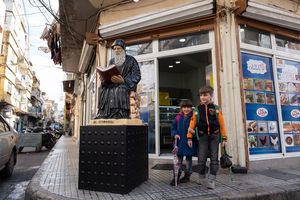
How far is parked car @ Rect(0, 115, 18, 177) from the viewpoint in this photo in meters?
5.05

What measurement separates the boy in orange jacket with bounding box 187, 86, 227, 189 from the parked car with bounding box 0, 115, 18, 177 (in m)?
4.02

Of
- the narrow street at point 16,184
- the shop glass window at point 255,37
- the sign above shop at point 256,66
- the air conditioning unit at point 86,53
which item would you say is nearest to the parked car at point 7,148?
the narrow street at point 16,184

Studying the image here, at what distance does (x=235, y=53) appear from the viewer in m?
5.46

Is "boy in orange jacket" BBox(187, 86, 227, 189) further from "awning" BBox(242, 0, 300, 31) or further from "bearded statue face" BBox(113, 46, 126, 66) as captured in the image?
"awning" BBox(242, 0, 300, 31)

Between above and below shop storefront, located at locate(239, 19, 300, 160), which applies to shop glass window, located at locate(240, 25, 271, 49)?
above

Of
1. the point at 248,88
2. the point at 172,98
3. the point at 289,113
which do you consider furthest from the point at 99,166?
the point at 172,98

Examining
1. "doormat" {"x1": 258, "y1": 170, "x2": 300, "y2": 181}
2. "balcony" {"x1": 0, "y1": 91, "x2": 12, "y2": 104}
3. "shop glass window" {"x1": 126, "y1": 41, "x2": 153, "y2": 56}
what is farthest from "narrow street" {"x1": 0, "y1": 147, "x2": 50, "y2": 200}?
"balcony" {"x1": 0, "y1": 91, "x2": 12, "y2": 104}

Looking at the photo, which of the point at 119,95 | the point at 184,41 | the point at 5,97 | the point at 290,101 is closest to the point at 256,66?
the point at 290,101

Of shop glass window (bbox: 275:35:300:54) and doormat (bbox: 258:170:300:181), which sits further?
shop glass window (bbox: 275:35:300:54)

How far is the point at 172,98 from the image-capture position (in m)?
9.75

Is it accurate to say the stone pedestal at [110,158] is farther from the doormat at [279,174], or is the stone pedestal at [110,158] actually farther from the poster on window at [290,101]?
the poster on window at [290,101]

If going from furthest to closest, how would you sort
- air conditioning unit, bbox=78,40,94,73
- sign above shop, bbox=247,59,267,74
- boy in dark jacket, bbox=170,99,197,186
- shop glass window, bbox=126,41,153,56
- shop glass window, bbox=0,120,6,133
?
air conditioning unit, bbox=78,40,94,73
shop glass window, bbox=126,41,153,56
sign above shop, bbox=247,59,267,74
shop glass window, bbox=0,120,6,133
boy in dark jacket, bbox=170,99,197,186

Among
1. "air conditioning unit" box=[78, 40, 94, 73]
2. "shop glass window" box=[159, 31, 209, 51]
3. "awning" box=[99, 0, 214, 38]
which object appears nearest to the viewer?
"awning" box=[99, 0, 214, 38]

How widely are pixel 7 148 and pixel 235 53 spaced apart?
18.7 ft
